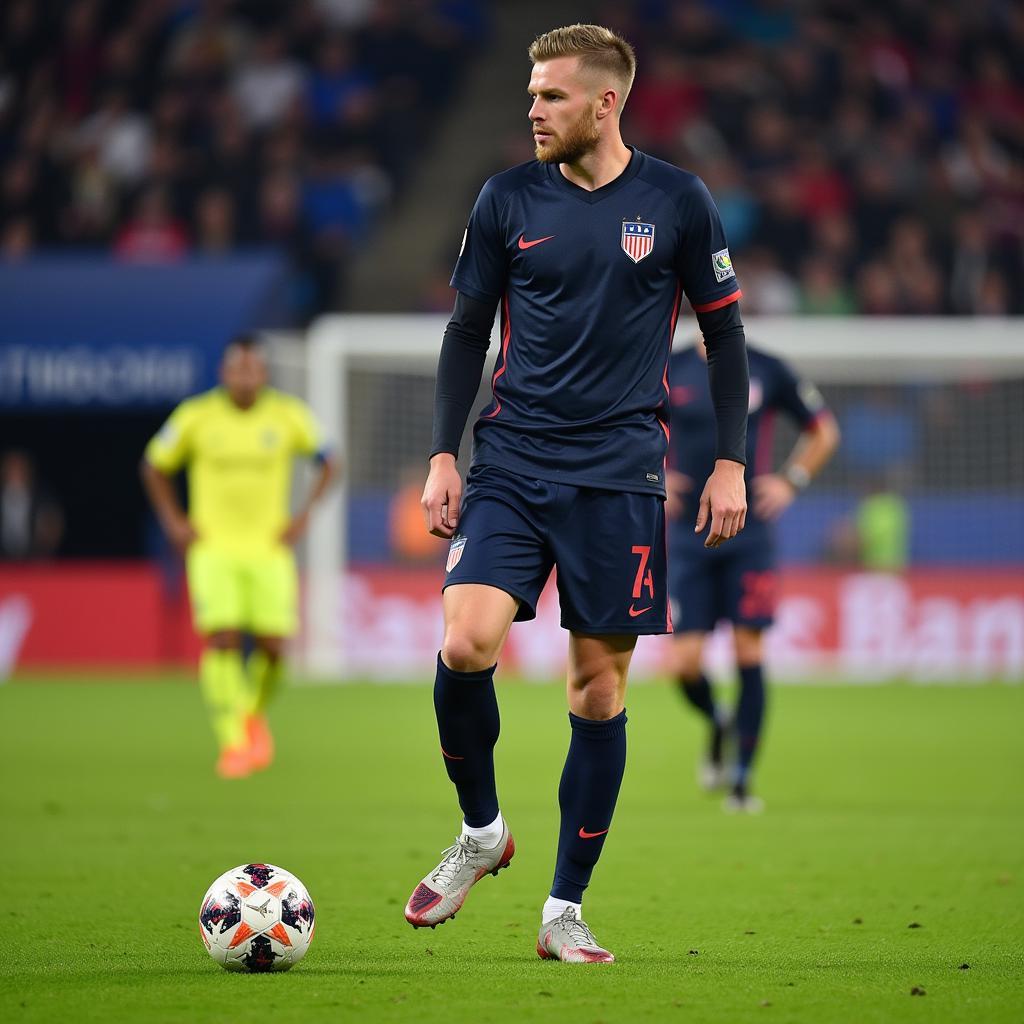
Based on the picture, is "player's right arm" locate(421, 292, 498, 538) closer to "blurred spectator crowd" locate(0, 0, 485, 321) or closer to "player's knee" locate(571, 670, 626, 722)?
"player's knee" locate(571, 670, 626, 722)

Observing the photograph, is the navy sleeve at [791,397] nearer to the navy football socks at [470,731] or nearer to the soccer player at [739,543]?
the soccer player at [739,543]

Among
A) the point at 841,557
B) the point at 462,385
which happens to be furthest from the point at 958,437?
the point at 462,385

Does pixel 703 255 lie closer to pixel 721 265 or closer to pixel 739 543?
pixel 721 265

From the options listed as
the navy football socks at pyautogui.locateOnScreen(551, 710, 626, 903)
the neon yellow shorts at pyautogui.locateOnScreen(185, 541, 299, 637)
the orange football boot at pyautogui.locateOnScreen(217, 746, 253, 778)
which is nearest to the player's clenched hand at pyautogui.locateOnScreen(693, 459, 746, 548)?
the navy football socks at pyautogui.locateOnScreen(551, 710, 626, 903)

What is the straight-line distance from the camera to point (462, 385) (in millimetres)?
5043

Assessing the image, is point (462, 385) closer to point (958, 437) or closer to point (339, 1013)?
point (339, 1013)

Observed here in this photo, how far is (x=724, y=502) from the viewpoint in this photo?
193 inches

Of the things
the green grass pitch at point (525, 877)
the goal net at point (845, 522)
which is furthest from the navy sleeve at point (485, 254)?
the goal net at point (845, 522)

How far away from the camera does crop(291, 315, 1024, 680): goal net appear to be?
58.1 feet

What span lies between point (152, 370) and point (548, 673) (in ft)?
15.9

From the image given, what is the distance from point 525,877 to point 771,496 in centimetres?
267

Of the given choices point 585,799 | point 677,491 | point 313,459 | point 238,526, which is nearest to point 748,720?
point 677,491

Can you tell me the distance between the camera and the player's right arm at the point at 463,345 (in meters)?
4.90

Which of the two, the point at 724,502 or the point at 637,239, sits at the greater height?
the point at 637,239
